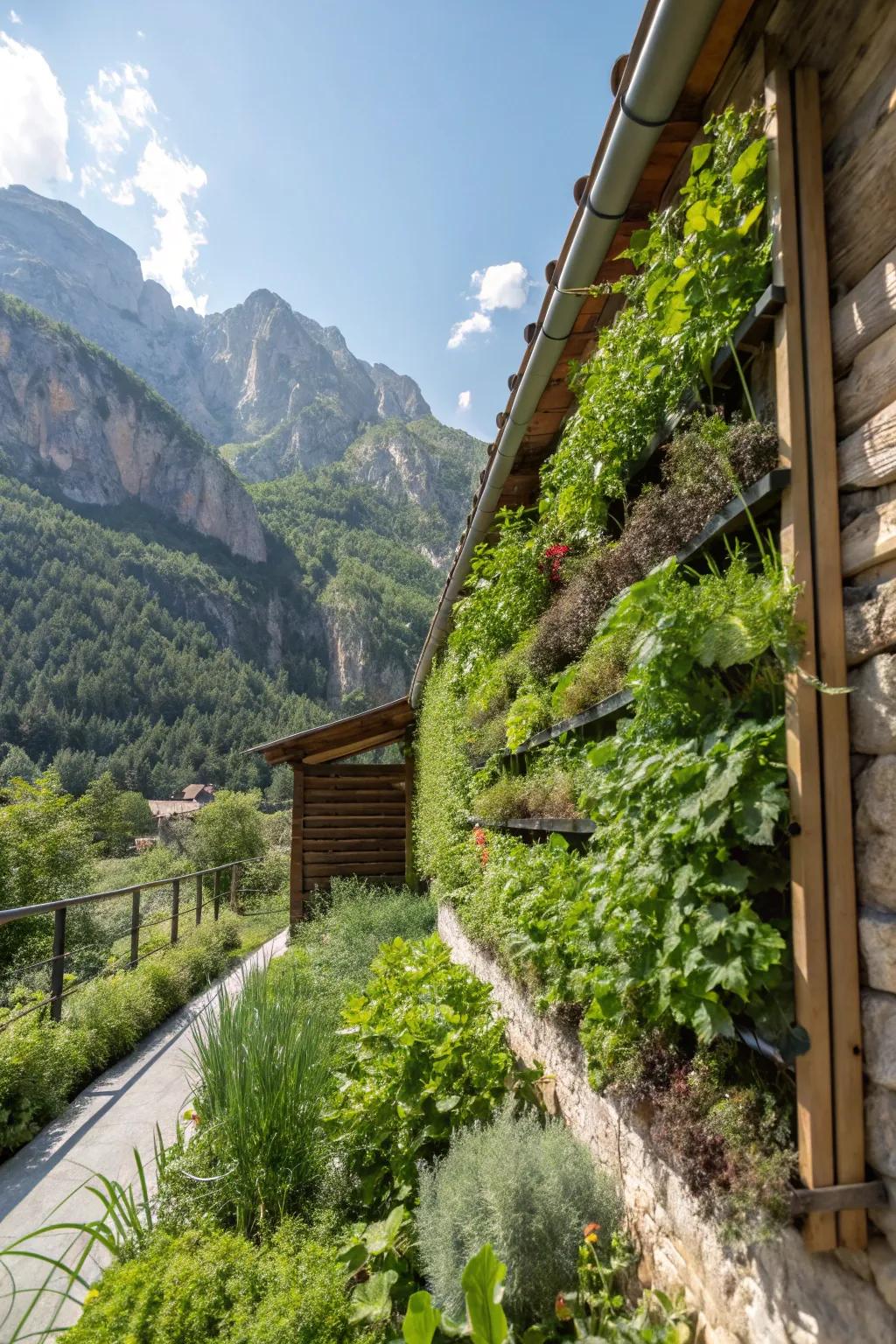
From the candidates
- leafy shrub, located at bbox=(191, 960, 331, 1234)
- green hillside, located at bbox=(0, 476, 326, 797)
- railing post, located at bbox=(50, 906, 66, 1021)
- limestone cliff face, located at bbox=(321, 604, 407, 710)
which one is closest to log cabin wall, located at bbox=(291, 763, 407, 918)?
railing post, located at bbox=(50, 906, 66, 1021)

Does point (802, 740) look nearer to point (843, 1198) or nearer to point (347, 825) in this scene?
point (843, 1198)

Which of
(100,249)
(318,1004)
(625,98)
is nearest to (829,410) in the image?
(625,98)

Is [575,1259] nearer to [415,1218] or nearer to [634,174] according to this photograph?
[415,1218]

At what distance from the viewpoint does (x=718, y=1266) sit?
1.44 m

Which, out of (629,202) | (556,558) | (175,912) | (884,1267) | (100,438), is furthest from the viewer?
(100,438)

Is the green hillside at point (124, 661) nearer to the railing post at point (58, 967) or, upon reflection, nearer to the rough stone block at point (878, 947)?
the railing post at point (58, 967)

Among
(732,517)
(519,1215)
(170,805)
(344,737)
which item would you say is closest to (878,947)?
(732,517)

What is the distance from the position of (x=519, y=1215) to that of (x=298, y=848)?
6.88 meters

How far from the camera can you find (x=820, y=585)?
4.31 ft

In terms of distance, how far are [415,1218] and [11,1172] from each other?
211 cm

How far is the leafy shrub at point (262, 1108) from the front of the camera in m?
2.38

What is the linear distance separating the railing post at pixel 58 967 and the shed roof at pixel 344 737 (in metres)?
3.43

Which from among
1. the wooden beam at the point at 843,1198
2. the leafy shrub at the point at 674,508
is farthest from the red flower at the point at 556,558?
the wooden beam at the point at 843,1198

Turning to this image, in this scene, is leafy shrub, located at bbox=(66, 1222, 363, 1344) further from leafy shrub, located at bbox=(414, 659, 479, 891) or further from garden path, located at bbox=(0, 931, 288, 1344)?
leafy shrub, located at bbox=(414, 659, 479, 891)
